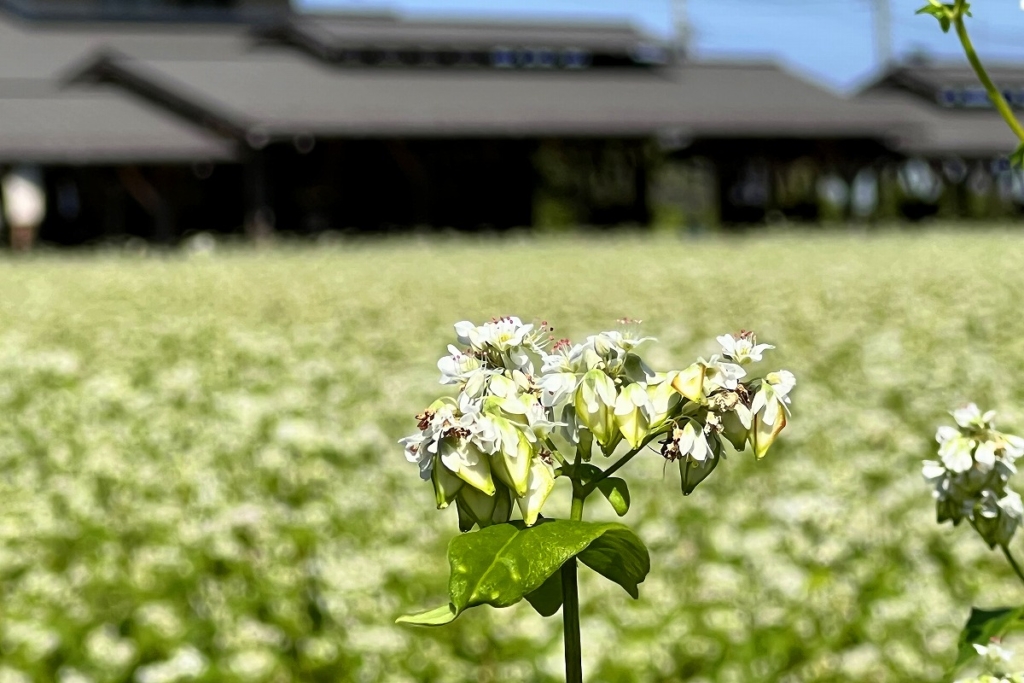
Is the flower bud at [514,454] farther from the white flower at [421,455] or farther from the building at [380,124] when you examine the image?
the building at [380,124]

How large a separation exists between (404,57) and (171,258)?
38.6 feet

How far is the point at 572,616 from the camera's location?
115 cm

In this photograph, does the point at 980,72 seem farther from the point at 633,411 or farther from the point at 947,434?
the point at 633,411

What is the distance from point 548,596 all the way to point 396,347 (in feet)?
23.9

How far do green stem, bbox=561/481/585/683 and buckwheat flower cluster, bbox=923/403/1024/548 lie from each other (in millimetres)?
547

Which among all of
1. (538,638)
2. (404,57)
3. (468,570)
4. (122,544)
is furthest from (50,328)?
(404,57)

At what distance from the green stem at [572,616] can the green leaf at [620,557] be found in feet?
0.09

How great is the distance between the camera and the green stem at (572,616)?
1.12 metres

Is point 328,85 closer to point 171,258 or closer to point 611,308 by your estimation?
point 171,258

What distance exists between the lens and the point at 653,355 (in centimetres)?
735

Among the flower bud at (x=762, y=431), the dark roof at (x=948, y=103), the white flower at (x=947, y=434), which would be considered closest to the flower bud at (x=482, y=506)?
the flower bud at (x=762, y=431)

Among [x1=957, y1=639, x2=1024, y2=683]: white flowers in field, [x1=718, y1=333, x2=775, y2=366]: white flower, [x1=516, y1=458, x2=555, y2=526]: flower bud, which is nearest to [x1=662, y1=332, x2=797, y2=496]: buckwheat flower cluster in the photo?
[x1=718, y1=333, x2=775, y2=366]: white flower

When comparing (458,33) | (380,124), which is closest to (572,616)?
(380,124)

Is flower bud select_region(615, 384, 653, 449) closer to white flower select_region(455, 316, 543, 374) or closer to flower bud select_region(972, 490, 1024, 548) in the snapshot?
white flower select_region(455, 316, 543, 374)
